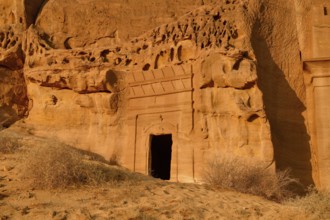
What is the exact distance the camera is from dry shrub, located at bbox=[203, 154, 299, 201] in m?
12.1

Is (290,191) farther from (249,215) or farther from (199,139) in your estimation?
(249,215)

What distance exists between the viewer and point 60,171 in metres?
9.55

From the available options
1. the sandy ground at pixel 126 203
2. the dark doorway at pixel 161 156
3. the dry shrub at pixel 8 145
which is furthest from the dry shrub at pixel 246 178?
the dry shrub at pixel 8 145

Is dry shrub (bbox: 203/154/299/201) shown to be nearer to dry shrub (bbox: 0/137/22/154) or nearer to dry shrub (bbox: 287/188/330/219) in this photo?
dry shrub (bbox: 287/188/330/219)

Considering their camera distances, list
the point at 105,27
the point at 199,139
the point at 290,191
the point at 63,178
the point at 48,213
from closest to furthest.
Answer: the point at 48,213, the point at 63,178, the point at 290,191, the point at 199,139, the point at 105,27

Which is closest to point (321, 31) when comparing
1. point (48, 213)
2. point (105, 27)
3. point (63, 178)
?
point (105, 27)

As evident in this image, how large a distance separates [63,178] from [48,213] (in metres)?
1.57

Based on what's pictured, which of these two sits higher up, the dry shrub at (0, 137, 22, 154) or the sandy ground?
the dry shrub at (0, 137, 22, 154)

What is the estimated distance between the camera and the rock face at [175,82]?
1466cm

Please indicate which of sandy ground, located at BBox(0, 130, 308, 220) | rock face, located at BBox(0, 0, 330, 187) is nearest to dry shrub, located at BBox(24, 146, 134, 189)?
sandy ground, located at BBox(0, 130, 308, 220)

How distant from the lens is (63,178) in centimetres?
958

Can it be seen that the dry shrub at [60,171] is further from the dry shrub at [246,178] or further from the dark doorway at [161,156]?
the dark doorway at [161,156]

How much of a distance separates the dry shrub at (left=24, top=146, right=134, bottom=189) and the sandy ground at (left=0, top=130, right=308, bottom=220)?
0.20m

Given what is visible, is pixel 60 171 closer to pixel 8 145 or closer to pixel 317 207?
pixel 8 145
